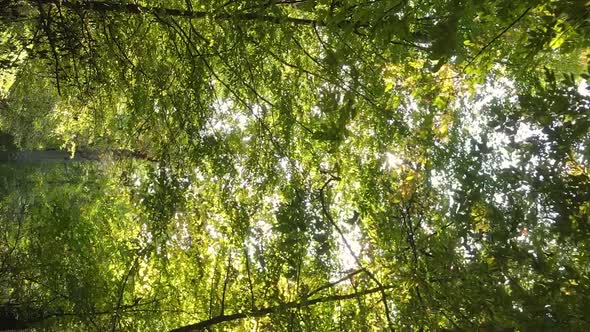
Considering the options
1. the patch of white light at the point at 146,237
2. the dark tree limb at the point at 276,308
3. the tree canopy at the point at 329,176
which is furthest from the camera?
the patch of white light at the point at 146,237

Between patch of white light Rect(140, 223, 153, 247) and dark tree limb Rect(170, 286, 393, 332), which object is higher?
patch of white light Rect(140, 223, 153, 247)

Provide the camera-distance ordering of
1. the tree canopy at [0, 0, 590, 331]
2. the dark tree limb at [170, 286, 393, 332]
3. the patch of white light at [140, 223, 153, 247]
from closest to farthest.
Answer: the tree canopy at [0, 0, 590, 331]
the dark tree limb at [170, 286, 393, 332]
the patch of white light at [140, 223, 153, 247]

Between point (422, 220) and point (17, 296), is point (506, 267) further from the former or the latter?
point (17, 296)

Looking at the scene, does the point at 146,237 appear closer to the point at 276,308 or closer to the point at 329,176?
the point at 276,308

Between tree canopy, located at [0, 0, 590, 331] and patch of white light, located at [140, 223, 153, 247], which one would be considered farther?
patch of white light, located at [140, 223, 153, 247]

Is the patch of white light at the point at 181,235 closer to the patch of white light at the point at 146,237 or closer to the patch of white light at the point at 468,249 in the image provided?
the patch of white light at the point at 146,237

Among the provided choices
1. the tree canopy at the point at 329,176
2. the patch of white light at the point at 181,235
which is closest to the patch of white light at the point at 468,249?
the tree canopy at the point at 329,176

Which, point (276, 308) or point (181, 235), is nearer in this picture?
point (276, 308)

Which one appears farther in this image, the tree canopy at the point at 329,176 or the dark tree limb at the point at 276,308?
the dark tree limb at the point at 276,308

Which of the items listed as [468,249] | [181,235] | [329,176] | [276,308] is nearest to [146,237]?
[181,235]

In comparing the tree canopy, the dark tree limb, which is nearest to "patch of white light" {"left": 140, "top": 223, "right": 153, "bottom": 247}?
the tree canopy

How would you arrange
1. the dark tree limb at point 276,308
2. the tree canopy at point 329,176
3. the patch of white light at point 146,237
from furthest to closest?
the patch of white light at point 146,237, the dark tree limb at point 276,308, the tree canopy at point 329,176

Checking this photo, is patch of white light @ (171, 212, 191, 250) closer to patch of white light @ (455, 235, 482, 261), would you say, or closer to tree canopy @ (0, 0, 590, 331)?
tree canopy @ (0, 0, 590, 331)

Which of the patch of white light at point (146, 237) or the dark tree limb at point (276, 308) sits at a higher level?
the patch of white light at point (146, 237)
